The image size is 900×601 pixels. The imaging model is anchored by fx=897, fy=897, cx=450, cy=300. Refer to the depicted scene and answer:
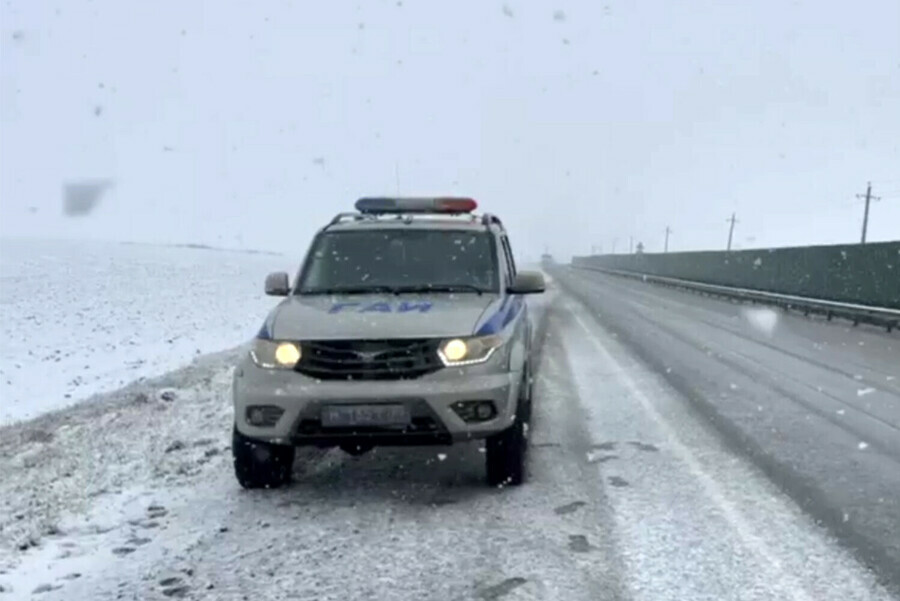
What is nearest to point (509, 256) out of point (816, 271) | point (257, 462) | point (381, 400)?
point (381, 400)

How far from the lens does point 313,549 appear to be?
16.5 feet

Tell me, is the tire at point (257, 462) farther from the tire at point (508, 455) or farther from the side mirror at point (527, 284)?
the side mirror at point (527, 284)

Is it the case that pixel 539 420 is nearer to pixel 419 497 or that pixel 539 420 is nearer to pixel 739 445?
pixel 739 445

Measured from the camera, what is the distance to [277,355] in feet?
19.2

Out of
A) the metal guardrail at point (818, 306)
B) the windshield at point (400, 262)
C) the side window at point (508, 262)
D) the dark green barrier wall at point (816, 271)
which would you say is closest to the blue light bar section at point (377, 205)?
the windshield at point (400, 262)

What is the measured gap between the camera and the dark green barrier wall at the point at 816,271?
891 inches

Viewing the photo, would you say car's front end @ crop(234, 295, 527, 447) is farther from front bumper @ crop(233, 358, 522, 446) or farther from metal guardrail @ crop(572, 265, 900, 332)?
metal guardrail @ crop(572, 265, 900, 332)

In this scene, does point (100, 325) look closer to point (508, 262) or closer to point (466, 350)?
point (508, 262)

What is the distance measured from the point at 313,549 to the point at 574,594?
155 cm

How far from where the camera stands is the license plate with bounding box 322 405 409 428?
5.68 metres

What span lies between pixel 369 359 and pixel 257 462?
1.21 metres

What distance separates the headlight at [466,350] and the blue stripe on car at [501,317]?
6cm

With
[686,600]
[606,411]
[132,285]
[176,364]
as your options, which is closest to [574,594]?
[686,600]

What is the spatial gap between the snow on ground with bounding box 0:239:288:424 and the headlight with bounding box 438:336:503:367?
972cm
